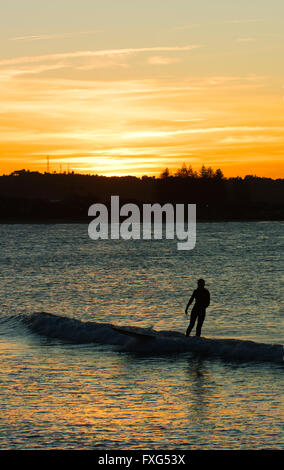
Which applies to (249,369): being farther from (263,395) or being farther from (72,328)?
(72,328)

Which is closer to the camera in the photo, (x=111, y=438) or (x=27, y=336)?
(x=111, y=438)

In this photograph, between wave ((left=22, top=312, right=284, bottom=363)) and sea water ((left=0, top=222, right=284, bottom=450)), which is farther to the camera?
wave ((left=22, top=312, right=284, bottom=363))

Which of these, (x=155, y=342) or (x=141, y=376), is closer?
(x=141, y=376)

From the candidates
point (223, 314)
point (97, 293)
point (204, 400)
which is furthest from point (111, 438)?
point (97, 293)

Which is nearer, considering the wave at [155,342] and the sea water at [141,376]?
the sea water at [141,376]

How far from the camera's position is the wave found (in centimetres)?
2241

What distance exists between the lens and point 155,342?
2456cm

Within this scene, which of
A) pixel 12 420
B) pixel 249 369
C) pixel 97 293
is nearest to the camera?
pixel 12 420

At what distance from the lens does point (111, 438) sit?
13.4 metres

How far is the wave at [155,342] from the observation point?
22.4 meters

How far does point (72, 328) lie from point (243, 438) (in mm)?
16825

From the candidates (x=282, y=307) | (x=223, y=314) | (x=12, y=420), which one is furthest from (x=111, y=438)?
(x=282, y=307)
